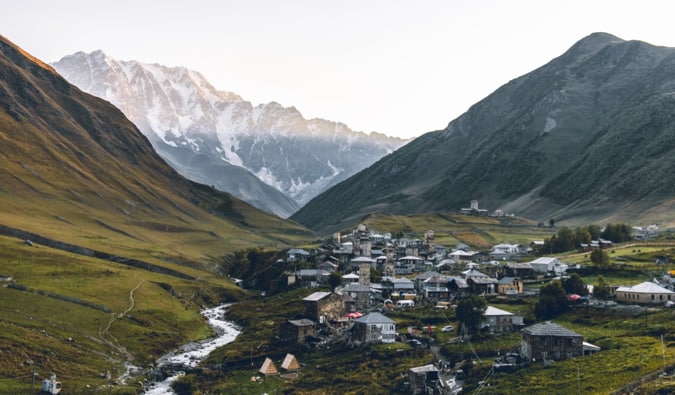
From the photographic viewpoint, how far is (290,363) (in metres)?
102

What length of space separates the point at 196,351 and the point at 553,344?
5699 centimetres

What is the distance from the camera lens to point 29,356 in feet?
318

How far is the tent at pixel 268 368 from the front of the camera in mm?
100469

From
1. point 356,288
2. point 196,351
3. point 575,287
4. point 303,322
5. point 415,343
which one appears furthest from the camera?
point 356,288

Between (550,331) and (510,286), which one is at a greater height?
(510,286)

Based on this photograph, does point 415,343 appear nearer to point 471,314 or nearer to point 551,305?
point 471,314

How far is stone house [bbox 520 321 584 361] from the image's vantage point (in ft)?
286

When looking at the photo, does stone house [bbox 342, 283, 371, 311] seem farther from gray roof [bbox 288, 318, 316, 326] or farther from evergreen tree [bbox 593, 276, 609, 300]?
evergreen tree [bbox 593, 276, 609, 300]

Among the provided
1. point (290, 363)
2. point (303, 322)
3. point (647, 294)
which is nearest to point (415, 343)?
point (290, 363)

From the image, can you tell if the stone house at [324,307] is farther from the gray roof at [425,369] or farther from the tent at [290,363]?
the gray roof at [425,369]

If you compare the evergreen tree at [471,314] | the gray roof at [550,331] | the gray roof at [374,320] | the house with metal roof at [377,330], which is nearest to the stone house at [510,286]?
the evergreen tree at [471,314]

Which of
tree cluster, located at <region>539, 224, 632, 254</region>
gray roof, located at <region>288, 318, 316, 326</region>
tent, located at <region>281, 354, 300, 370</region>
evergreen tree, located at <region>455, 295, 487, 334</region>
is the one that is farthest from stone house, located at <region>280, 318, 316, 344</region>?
tree cluster, located at <region>539, 224, 632, 254</region>

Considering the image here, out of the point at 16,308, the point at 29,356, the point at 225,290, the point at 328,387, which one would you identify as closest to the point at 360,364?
the point at 328,387

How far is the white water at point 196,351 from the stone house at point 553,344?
4529 cm
